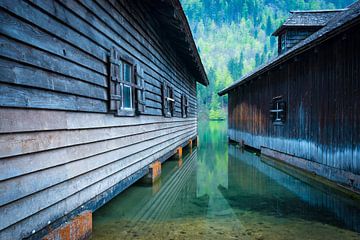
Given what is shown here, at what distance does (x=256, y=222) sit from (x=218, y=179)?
3.75 m

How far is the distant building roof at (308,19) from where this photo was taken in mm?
14078

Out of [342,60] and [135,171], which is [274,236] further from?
[342,60]

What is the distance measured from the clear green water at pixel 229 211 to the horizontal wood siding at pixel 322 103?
1.10m

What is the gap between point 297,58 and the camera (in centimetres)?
930

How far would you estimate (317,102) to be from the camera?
830 cm

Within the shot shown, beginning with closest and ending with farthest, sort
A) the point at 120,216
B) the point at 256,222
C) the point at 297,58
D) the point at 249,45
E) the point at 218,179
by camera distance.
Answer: the point at 256,222 < the point at 120,216 < the point at 218,179 < the point at 297,58 < the point at 249,45

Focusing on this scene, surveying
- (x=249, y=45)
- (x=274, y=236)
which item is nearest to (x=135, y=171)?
(x=274, y=236)

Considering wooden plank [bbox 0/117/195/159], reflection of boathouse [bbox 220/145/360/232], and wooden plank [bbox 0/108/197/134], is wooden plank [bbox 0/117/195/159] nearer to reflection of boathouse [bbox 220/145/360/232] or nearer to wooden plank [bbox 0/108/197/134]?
wooden plank [bbox 0/108/197/134]

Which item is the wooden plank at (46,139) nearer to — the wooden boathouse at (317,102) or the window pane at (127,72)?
the window pane at (127,72)

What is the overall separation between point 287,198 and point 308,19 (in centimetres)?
1173

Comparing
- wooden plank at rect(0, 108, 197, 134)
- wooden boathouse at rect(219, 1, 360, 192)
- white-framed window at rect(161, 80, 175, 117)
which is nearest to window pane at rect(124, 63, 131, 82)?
wooden plank at rect(0, 108, 197, 134)

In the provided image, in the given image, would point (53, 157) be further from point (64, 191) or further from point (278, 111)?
point (278, 111)

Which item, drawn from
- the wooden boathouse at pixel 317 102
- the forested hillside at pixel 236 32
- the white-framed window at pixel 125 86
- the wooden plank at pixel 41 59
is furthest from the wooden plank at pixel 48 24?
the forested hillside at pixel 236 32

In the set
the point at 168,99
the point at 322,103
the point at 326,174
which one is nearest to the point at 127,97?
the point at 168,99
